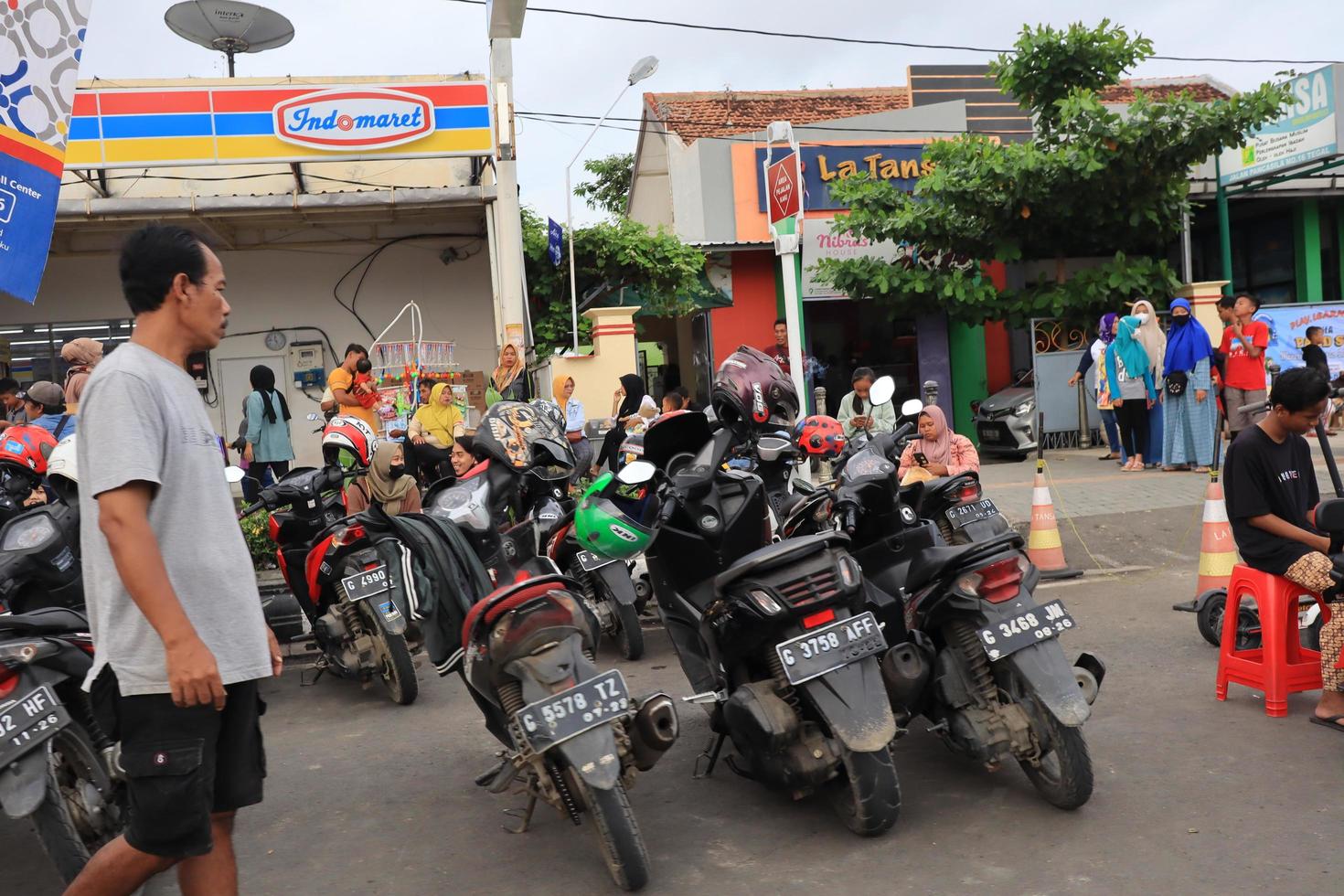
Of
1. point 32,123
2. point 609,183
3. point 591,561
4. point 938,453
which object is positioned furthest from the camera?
point 609,183

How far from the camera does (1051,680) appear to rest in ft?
12.3

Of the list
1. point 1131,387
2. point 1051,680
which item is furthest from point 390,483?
point 1131,387

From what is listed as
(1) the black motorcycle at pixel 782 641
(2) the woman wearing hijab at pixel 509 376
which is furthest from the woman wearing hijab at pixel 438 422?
(1) the black motorcycle at pixel 782 641

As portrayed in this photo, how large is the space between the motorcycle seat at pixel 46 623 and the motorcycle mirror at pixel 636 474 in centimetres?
182

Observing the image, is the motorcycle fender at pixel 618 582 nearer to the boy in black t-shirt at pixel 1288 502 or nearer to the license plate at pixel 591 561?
the license plate at pixel 591 561

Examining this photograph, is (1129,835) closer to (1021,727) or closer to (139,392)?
(1021,727)

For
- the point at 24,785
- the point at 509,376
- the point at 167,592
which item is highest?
the point at 509,376

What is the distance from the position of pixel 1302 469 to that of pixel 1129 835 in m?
2.13

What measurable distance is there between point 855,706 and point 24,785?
2.52 m

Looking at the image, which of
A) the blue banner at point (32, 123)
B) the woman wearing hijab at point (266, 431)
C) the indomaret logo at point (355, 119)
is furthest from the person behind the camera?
the indomaret logo at point (355, 119)

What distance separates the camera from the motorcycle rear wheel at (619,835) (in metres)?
3.42

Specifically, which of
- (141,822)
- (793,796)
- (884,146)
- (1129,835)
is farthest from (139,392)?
(884,146)

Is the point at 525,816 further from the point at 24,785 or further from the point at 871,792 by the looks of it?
the point at 24,785

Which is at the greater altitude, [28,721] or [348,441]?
[348,441]
